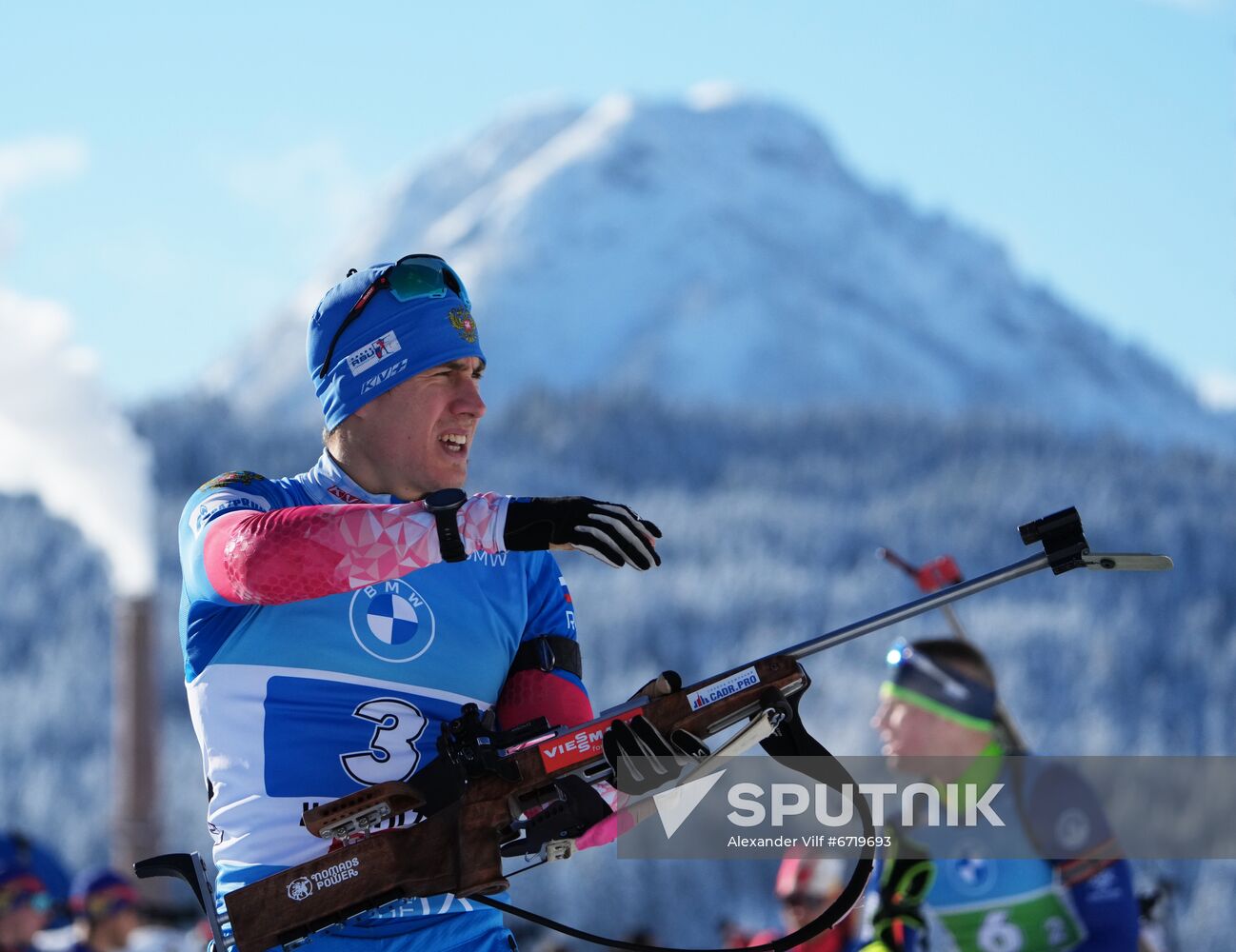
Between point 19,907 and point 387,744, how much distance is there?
7166 millimetres

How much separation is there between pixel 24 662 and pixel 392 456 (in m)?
55.9

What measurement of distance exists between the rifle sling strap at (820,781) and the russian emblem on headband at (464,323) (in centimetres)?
104

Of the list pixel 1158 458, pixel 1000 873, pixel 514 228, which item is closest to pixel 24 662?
pixel 1158 458

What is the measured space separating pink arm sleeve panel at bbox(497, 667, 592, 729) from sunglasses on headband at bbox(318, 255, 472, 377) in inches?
31.0

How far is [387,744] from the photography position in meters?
A: 3.26

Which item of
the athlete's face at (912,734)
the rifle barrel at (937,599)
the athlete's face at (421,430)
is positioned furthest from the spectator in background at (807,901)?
the rifle barrel at (937,599)

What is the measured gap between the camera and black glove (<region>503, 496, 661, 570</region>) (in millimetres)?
2799

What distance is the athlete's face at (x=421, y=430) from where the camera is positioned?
3479mm

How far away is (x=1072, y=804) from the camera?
5688mm

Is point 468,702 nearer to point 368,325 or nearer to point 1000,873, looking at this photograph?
point 368,325

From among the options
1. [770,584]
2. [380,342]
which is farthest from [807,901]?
[770,584]

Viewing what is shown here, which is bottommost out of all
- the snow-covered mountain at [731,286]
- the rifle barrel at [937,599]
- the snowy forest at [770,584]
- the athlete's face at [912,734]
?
the rifle barrel at [937,599]

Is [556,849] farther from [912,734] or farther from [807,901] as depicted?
[807,901]

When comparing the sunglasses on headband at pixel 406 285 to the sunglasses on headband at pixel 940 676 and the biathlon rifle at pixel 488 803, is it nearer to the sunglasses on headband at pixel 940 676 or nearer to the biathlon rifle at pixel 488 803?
the biathlon rifle at pixel 488 803
